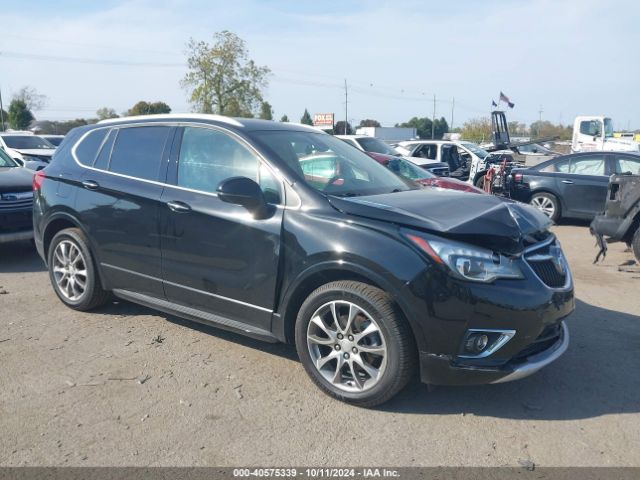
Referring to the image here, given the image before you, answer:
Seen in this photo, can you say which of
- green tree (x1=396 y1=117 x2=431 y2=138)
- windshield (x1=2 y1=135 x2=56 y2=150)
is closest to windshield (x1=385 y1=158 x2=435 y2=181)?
windshield (x1=2 y1=135 x2=56 y2=150)

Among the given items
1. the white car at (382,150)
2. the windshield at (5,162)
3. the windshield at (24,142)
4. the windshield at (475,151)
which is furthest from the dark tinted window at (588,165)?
the windshield at (24,142)

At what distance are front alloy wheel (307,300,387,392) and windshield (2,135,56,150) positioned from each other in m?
17.3

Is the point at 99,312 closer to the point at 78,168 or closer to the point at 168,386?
the point at 78,168

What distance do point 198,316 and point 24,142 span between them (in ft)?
55.6

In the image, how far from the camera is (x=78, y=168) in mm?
5121

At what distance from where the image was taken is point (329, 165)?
4348 millimetres

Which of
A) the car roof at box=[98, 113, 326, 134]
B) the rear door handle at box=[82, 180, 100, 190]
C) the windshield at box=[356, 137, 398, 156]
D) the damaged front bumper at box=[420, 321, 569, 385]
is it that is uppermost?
the car roof at box=[98, 113, 326, 134]

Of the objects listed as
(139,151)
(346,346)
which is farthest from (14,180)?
(346,346)

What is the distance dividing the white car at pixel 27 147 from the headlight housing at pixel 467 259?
51.9 feet

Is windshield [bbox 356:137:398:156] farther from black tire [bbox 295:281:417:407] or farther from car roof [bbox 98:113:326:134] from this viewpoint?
black tire [bbox 295:281:417:407]

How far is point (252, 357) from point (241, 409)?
783 millimetres

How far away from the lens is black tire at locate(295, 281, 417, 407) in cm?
330

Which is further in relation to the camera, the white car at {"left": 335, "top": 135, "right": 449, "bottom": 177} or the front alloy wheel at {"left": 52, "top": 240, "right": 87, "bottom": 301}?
the white car at {"left": 335, "top": 135, "right": 449, "bottom": 177}

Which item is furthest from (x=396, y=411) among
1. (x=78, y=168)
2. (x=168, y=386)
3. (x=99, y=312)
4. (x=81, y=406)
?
(x=78, y=168)
